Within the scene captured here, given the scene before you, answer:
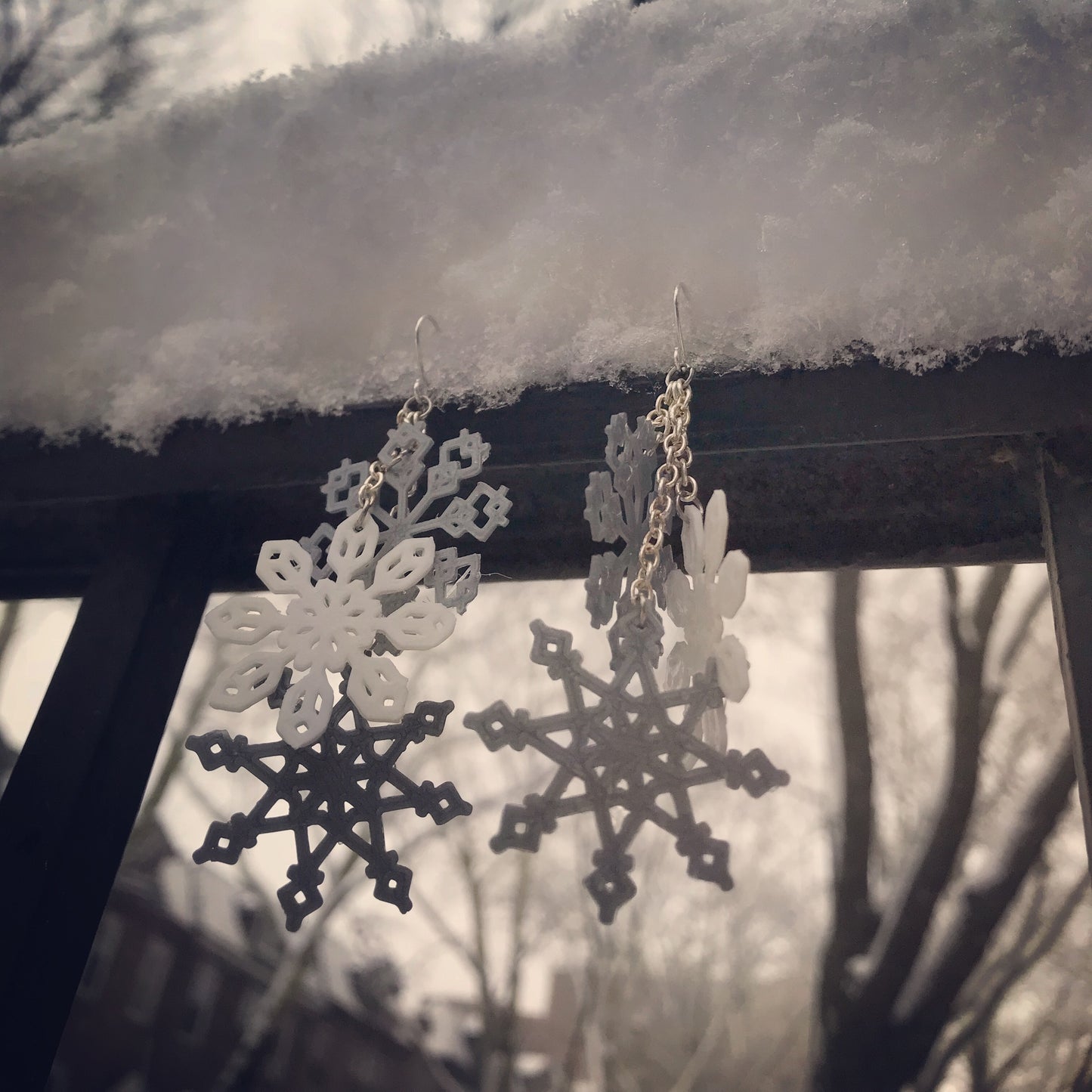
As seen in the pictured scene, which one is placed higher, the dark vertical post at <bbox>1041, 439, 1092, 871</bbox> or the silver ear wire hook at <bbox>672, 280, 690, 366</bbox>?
the silver ear wire hook at <bbox>672, 280, 690, 366</bbox>

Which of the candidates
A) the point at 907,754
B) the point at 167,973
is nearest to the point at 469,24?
the point at 907,754

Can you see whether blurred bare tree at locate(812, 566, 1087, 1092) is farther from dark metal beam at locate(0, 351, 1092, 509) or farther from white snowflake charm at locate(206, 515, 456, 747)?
white snowflake charm at locate(206, 515, 456, 747)

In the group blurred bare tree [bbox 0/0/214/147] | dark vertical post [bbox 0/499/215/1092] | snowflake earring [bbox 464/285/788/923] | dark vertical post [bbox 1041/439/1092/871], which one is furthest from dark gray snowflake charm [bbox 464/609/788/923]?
blurred bare tree [bbox 0/0/214/147]

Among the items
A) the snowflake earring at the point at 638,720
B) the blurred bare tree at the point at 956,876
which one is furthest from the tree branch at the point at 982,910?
the snowflake earring at the point at 638,720

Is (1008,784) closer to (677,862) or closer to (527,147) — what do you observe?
(677,862)

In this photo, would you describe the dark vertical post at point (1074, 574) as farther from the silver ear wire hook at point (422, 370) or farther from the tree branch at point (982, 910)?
the silver ear wire hook at point (422, 370)

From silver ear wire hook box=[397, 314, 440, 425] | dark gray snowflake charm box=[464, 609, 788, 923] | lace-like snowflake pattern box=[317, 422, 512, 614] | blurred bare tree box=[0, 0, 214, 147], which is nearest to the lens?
dark gray snowflake charm box=[464, 609, 788, 923]
